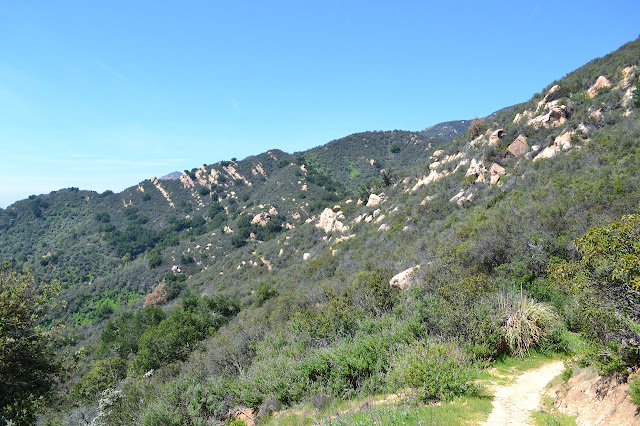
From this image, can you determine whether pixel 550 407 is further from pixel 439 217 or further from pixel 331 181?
pixel 331 181

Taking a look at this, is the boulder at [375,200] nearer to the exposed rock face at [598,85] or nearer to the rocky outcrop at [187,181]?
the exposed rock face at [598,85]

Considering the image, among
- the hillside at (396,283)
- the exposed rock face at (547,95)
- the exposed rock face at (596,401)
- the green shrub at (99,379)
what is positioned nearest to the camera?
the exposed rock face at (596,401)

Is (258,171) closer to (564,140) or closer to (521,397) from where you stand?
(564,140)

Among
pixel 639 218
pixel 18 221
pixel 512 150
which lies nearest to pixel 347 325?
pixel 639 218

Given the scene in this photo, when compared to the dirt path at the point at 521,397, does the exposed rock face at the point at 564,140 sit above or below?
above

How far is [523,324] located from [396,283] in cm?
699

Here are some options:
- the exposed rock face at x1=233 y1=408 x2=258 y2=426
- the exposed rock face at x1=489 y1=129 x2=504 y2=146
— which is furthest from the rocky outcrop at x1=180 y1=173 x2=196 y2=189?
the exposed rock face at x1=233 y1=408 x2=258 y2=426

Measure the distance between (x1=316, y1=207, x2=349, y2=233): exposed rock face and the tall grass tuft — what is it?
92.0 feet

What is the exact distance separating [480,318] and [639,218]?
13.7ft

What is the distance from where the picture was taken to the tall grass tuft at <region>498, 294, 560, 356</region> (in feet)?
25.8

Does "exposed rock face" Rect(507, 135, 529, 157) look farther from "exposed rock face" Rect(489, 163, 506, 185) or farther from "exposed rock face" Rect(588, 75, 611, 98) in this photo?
A: "exposed rock face" Rect(588, 75, 611, 98)

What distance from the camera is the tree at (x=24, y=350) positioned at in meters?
7.56

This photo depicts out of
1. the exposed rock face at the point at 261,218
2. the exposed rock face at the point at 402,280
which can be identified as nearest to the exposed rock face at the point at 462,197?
the exposed rock face at the point at 402,280

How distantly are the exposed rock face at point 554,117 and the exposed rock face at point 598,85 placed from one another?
316 centimetres
